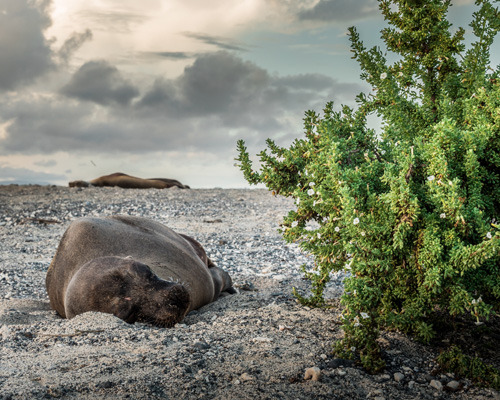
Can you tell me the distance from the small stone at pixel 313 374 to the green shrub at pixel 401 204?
0.43 meters

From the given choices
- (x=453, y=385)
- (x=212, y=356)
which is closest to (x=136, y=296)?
(x=212, y=356)

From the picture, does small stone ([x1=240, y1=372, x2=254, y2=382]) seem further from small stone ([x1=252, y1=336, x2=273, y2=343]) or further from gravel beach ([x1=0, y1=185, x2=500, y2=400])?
small stone ([x1=252, y1=336, x2=273, y2=343])

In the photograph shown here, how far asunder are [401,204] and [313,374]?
1537 mm

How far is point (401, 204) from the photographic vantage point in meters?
4.48

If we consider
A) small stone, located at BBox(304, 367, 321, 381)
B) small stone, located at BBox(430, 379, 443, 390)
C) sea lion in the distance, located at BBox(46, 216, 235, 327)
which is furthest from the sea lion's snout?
small stone, located at BBox(430, 379, 443, 390)

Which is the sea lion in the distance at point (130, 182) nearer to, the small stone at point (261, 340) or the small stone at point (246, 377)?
the small stone at point (261, 340)

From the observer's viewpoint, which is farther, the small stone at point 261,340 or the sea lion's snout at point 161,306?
the sea lion's snout at point 161,306

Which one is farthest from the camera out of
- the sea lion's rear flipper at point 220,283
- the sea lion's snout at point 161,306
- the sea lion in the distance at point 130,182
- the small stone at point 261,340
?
the sea lion in the distance at point 130,182

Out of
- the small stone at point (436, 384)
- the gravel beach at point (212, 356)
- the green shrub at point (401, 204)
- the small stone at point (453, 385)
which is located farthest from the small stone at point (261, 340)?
the small stone at point (453, 385)

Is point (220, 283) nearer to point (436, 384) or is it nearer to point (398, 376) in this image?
point (398, 376)

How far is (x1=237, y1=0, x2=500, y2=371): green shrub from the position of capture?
449 cm

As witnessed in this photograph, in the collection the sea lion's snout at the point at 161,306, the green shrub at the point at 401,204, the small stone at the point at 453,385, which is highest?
the green shrub at the point at 401,204

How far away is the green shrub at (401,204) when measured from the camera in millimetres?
4488

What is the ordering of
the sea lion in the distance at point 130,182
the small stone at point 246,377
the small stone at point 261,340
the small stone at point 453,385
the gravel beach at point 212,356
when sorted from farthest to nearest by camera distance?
the sea lion in the distance at point 130,182 < the small stone at point 261,340 < the small stone at point 453,385 < the small stone at point 246,377 < the gravel beach at point 212,356
